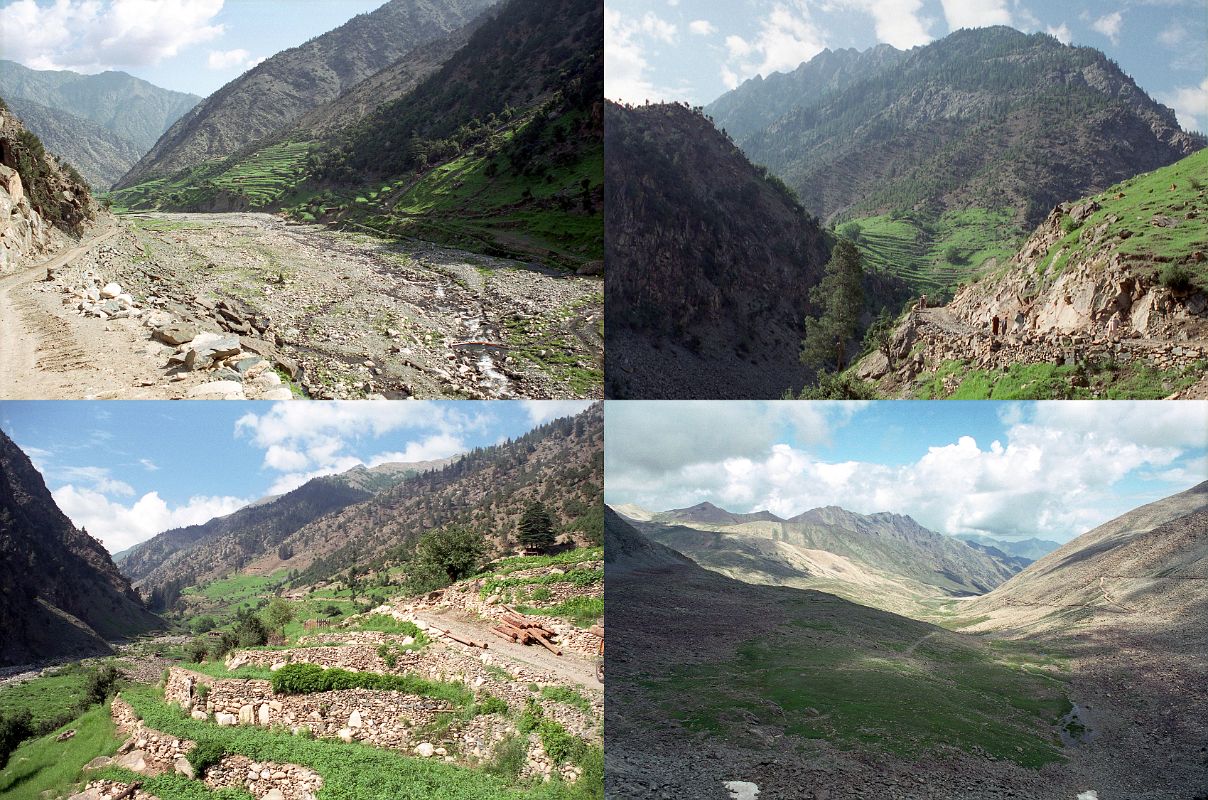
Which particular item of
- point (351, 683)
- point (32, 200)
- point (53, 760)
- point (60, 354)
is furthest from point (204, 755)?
point (32, 200)

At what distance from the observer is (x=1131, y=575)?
58.8 feet

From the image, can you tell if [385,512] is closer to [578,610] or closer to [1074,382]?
[578,610]

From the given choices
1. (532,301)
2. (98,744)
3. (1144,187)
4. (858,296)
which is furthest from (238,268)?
(1144,187)

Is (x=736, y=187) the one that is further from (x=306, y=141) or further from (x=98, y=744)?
(x=306, y=141)

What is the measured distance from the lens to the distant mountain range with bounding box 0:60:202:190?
89.6 metres

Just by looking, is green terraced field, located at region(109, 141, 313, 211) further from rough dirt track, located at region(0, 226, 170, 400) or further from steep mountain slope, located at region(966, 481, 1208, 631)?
steep mountain slope, located at region(966, 481, 1208, 631)

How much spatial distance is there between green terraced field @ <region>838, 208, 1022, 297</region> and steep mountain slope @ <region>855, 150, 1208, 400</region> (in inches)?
1324

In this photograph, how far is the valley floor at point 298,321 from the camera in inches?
392

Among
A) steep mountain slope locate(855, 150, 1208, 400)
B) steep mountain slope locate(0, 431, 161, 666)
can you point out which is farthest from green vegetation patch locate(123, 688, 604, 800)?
steep mountain slope locate(855, 150, 1208, 400)

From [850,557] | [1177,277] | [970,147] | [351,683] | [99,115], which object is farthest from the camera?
[99,115]

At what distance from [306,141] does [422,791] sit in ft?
275

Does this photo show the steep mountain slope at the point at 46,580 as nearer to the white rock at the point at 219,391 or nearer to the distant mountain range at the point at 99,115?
the white rock at the point at 219,391

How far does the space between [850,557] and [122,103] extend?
158 metres

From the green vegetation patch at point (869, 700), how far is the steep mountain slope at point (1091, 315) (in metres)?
6.34
